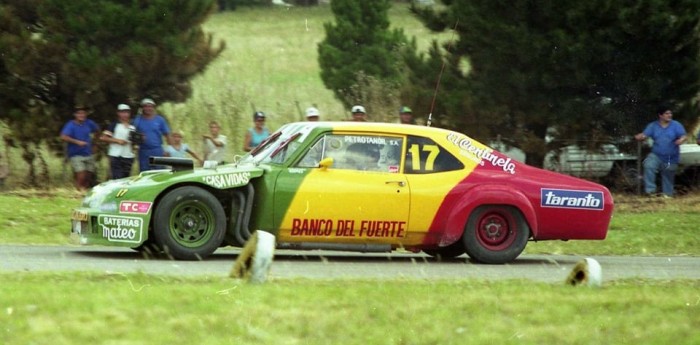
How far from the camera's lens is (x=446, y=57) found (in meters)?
24.9

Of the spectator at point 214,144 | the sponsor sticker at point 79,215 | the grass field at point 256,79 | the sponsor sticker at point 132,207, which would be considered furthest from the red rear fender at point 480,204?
the grass field at point 256,79

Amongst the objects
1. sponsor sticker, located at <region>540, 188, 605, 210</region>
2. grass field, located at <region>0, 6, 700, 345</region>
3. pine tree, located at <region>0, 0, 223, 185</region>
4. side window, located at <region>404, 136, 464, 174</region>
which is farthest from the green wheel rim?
pine tree, located at <region>0, 0, 223, 185</region>

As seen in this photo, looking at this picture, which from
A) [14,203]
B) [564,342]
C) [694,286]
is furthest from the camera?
[14,203]

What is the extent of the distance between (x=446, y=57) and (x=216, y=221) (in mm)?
12039

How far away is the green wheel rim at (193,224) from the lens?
13.5 m

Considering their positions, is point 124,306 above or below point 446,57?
below

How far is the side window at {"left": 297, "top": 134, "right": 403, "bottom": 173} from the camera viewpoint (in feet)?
45.8

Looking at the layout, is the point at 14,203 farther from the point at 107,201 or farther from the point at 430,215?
the point at 430,215

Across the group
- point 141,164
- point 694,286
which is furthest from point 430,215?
point 141,164

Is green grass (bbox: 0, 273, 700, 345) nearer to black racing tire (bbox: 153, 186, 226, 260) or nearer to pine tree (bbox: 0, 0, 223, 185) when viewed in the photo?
black racing tire (bbox: 153, 186, 226, 260)

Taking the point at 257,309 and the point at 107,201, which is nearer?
the point at 257,309

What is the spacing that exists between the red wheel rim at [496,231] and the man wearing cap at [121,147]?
7.14 metres

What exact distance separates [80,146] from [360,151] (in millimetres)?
8225
